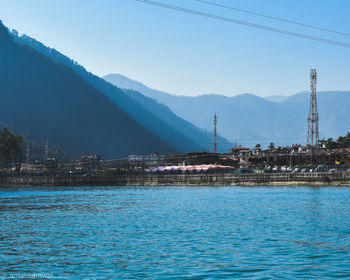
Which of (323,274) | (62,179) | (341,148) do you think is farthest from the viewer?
(341,148)

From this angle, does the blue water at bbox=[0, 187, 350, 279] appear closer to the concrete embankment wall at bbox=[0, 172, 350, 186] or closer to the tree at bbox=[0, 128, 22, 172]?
the concrete embankment wall at bbox=[0, 172, 350, 186]

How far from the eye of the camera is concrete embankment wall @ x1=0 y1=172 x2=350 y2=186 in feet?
334

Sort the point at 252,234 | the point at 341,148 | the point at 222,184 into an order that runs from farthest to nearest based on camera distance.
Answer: the point at 341,148
the point at 222,184
the point at 252,234

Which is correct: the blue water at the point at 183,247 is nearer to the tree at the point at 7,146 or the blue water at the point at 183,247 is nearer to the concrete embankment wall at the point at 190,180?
the concrete embankment wall at the point at 190,180

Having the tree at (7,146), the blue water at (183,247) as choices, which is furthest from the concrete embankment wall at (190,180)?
the blue water at (183,247)

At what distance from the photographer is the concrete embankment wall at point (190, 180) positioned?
102m

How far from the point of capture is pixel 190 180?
129375 millimetres

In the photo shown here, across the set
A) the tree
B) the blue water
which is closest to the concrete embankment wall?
the tree

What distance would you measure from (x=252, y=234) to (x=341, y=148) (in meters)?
146

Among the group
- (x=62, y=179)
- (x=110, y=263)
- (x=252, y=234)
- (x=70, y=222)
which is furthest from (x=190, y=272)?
(x=62, y=179)

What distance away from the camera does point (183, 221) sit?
41.3m

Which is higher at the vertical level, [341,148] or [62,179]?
[341,148]

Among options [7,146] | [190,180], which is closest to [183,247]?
[190,180]

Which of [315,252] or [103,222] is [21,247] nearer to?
[103,222]
